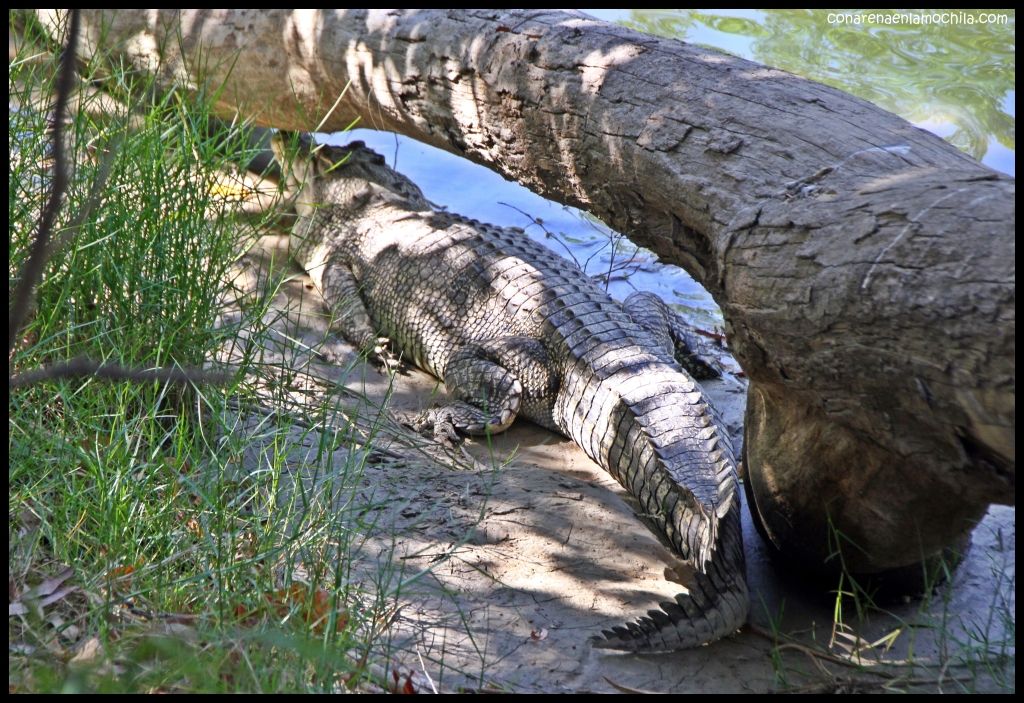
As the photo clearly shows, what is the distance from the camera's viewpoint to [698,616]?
9.44 feet

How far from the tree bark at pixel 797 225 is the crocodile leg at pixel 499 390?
3.54 feet

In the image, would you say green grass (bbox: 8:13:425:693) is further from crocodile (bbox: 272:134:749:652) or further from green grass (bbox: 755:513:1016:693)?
green grass (bbox: 755:513:1016:693)

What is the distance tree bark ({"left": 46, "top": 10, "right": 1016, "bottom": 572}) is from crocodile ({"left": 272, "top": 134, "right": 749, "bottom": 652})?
44 cm

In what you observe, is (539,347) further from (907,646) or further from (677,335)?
(907,646)

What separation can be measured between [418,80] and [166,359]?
1737mm

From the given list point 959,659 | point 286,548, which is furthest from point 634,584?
point 286,548

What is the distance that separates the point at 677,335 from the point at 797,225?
105 inches

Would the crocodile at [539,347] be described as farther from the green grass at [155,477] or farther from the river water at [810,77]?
the green grass at [155,477]

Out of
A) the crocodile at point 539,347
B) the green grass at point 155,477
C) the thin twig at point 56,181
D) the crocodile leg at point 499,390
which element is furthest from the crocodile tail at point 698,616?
the thin twig at point 56,181

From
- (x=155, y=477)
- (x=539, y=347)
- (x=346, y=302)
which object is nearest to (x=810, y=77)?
(x=539, y=347)

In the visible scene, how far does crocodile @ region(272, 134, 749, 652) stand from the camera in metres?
3.24

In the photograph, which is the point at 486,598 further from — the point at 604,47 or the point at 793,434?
the point at 604,47

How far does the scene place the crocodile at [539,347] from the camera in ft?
10.6

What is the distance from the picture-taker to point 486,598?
301 centimetres
